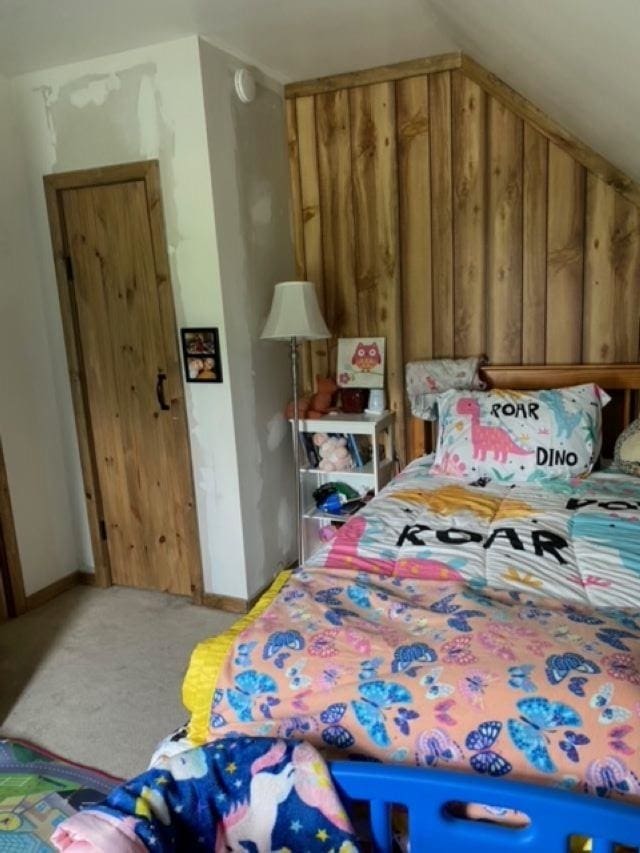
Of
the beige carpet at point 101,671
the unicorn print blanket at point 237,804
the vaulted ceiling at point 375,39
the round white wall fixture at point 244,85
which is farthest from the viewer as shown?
the round white wall fixture at point 244,85

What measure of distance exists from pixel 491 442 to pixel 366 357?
0.93 meters

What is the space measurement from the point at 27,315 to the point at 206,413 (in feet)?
3.28

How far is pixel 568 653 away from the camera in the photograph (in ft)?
3.84

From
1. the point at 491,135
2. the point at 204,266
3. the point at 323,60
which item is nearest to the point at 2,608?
the point at 204,266

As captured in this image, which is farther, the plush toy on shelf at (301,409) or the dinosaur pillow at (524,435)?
the plush toy on shelf at (301,409)

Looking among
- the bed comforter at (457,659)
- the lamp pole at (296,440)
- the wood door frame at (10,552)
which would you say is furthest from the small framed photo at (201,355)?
the bed comforter at (457,659)

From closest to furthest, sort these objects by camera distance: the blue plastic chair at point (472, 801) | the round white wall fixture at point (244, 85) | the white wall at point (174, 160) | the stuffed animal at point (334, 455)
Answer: the blue plastic chair at point (472, 801) → the white wall at point (174, 160) → the round white wall fixture at point (244, 85) → the stuffed animal at point (334, 455)

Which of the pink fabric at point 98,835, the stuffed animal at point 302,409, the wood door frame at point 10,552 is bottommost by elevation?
the wood door frame at point 10,552

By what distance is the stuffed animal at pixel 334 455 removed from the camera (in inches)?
121

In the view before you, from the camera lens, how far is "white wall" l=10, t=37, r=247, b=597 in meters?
2.60

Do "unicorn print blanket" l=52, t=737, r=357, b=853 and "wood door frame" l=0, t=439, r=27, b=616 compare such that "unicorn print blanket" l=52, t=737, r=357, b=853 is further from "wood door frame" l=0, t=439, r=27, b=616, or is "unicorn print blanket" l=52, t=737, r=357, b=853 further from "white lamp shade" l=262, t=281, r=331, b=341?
"wood door frame" l=0, t=439, r=27, b=616

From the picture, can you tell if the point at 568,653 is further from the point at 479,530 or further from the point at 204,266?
the point at 204,266

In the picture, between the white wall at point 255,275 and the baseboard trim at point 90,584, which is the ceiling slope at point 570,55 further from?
the baseboard trim at point 90,584

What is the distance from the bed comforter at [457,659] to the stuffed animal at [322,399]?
1.33 meters
